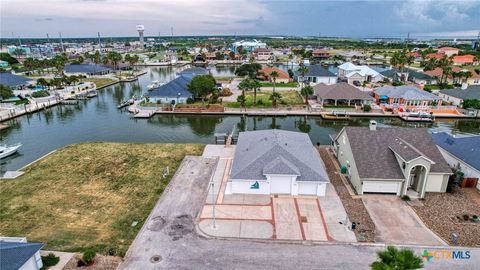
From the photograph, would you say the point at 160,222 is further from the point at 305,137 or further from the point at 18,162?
the point at 18,162

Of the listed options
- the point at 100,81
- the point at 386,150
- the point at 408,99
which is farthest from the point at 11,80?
the point at 408,99

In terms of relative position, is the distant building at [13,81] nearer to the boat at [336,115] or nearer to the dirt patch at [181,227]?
the boat at [336,115]

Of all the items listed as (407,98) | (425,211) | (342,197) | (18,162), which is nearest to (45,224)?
(18,162)

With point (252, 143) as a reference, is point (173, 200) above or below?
below

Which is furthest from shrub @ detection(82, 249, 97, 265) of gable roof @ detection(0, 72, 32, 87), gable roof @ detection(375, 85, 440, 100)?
gable roof @ detection(0, 72, 32, 87)

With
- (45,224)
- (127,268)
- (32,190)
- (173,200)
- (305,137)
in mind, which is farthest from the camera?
(305,137)

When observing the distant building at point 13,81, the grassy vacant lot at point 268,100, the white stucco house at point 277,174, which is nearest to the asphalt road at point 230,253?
the white stucco house at point 277,174
